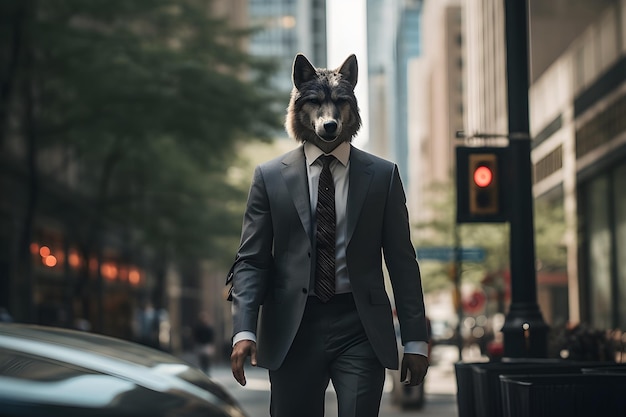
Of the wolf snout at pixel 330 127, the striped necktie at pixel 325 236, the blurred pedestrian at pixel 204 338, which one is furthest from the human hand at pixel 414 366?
the blurred pedestrian at pixel 204 338

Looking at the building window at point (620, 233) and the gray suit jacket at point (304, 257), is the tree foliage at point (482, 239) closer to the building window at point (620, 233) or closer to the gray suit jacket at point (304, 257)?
the building window at point (620, 233)

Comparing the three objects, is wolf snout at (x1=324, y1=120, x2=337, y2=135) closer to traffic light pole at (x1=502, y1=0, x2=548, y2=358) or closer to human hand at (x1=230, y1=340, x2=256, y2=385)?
human hand at (x1=230, y1=340, x2=256, y2=385)

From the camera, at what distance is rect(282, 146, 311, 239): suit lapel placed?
16.8 ft

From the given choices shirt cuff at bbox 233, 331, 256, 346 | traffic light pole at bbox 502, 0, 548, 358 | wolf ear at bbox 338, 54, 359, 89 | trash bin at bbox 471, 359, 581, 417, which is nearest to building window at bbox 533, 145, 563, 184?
traffic light pole at bbox 502, 0, 548, 358

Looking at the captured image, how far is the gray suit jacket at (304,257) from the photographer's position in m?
5.01

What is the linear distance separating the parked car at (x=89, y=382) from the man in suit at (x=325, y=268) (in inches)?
11.3

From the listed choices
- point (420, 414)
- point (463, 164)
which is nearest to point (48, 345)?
point (463, 164)

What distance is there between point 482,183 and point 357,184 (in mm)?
5259

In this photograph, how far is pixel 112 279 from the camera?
164 feet

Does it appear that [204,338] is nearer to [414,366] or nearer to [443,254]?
[443,254]

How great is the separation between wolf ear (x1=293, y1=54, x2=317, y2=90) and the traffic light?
5.08 metres

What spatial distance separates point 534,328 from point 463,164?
68.7 inches

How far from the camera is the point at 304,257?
5.06 m

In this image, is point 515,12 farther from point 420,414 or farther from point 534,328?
point 420,414
